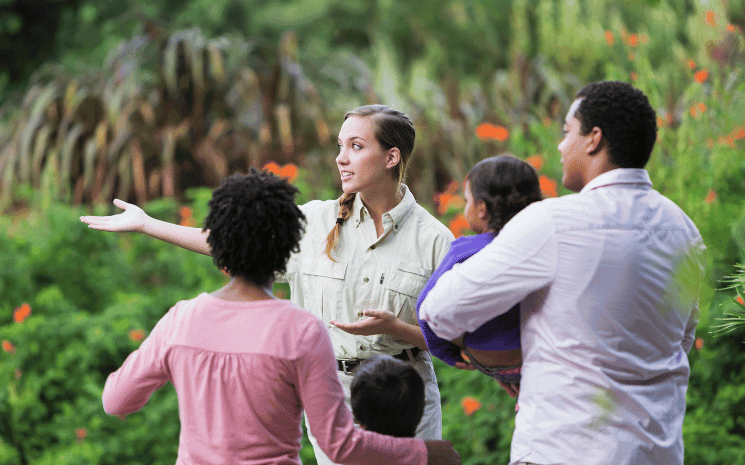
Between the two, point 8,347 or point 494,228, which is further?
point 8,347

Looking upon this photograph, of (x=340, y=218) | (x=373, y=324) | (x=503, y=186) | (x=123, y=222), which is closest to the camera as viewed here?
(x=503, y=186)

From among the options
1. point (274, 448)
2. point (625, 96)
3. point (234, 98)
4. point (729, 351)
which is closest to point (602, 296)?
point (625, 96)

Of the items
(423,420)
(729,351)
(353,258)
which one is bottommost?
(729,351)

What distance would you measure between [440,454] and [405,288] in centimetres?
67

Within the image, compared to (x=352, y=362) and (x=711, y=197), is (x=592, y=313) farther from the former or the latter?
(x=711, y=197)

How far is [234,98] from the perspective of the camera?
6516 mm

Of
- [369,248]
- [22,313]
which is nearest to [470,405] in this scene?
[369,248]

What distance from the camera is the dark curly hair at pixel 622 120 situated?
6.04 ft

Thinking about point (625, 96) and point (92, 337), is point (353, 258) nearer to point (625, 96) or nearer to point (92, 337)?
point (625, 96)

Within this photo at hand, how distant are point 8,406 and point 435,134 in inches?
152

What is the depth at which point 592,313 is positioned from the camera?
1.77 metres

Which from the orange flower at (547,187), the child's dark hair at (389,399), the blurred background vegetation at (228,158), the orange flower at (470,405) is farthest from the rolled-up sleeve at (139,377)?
the orange flower at (547,187)

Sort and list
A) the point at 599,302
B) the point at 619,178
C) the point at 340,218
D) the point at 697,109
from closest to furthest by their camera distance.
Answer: the point at 599,302, the point at 619,178, the point at 340,218, the point at 697,109

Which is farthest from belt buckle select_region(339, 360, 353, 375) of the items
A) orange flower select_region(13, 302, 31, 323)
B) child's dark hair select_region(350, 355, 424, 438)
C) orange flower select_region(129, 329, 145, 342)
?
orange flower select_region(13, 302, 31, 323)
